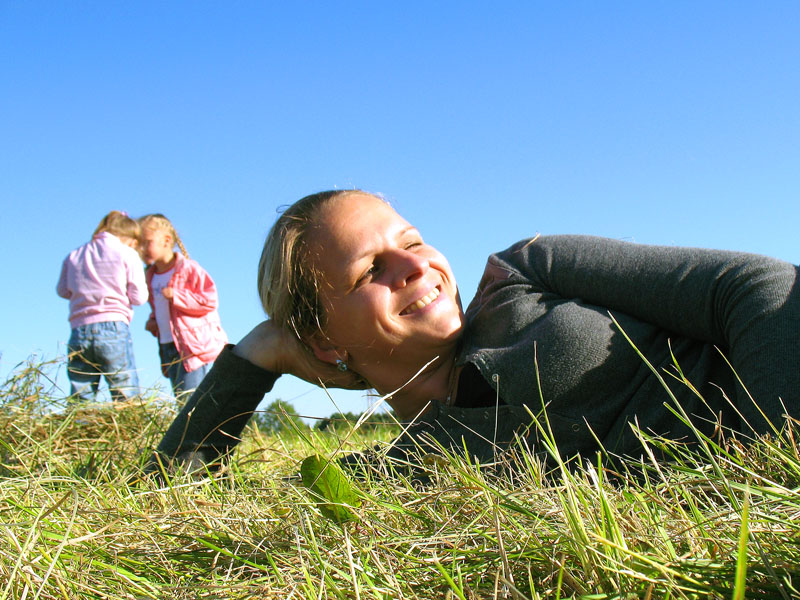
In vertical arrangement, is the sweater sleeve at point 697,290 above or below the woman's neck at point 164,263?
above

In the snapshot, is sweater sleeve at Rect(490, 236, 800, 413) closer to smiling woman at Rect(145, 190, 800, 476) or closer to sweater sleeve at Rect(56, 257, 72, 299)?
smiling woman at Rect(145, 190, 800, 476)

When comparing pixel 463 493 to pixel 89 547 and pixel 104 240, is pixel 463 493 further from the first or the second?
pixel 104 240

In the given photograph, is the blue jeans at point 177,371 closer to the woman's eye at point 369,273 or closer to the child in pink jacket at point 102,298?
the child in pink jacket at point 102,298

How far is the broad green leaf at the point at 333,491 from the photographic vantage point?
1.15 m

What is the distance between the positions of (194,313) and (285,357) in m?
4.04

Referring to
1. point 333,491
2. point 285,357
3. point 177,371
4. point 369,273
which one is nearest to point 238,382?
point 285,357

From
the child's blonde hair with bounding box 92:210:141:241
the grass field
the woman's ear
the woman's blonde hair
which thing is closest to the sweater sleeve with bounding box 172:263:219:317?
the child's blonde hair with bounding box 92:210:141:241

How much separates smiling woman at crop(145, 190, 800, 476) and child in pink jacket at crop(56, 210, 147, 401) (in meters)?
3.91

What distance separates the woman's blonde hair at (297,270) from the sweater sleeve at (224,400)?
26cm

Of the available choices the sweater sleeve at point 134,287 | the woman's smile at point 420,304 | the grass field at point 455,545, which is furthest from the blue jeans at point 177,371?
the grass field at point 455,545

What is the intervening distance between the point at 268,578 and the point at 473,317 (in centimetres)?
142

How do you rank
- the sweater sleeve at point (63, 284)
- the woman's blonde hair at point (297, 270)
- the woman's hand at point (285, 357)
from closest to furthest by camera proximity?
1. the woman's blonde hair at point (297, 270)
2. the woman's hand at point (285, 357)
3. the sweater sleeve at point (63, 284)

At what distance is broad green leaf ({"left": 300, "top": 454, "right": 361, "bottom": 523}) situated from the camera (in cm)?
115

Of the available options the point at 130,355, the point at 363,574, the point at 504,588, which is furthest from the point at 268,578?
the point at 130,355
